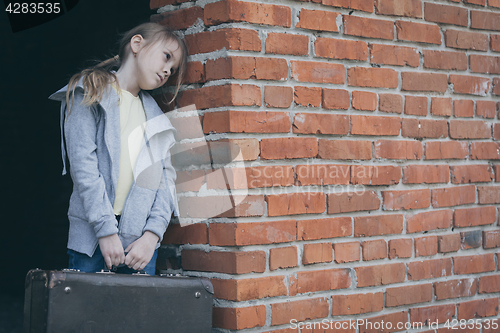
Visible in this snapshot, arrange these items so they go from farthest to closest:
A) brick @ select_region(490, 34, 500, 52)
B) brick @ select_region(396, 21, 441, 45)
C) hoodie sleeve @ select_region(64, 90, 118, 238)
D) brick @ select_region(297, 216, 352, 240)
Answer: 1. brick @ select_region(490, 34, 500, 52)
2. brick @ select_region(396, 21, 441, 45)
3. brick @ select_region(297, 216, 352, 240)
4. hoodie sleeve @ select_region(64, 90, 118, 238)

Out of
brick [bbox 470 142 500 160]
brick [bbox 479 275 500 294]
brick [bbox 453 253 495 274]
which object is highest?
brick [bbox 470 142 500 160]

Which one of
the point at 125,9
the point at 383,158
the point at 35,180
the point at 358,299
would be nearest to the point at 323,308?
the point at 358,299

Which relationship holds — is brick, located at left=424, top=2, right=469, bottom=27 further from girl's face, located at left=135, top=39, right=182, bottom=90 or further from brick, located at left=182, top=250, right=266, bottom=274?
brick, located at left=182, top=250, right=266, bottom=274

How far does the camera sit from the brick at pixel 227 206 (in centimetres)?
190

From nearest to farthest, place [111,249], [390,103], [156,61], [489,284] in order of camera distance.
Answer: [111,249] → [156,61] → [390,103] → [489,284]

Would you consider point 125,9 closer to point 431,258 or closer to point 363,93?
point 363,93

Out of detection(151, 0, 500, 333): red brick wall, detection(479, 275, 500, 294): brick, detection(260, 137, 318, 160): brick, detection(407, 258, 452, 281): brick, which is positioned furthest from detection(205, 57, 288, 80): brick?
detection(479, 275, 500, 294): brick

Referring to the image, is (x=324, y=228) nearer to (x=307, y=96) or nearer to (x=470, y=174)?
(x=307, y=96)

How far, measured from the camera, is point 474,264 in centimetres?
241

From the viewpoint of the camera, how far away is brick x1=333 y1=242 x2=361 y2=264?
2076 millimetres

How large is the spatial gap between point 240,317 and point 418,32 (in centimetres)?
147

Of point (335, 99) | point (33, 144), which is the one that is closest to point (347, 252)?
point (335, 99)

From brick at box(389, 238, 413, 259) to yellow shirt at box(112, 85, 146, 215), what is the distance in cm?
114

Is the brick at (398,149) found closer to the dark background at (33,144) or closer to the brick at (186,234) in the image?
the brick at (186,234)
